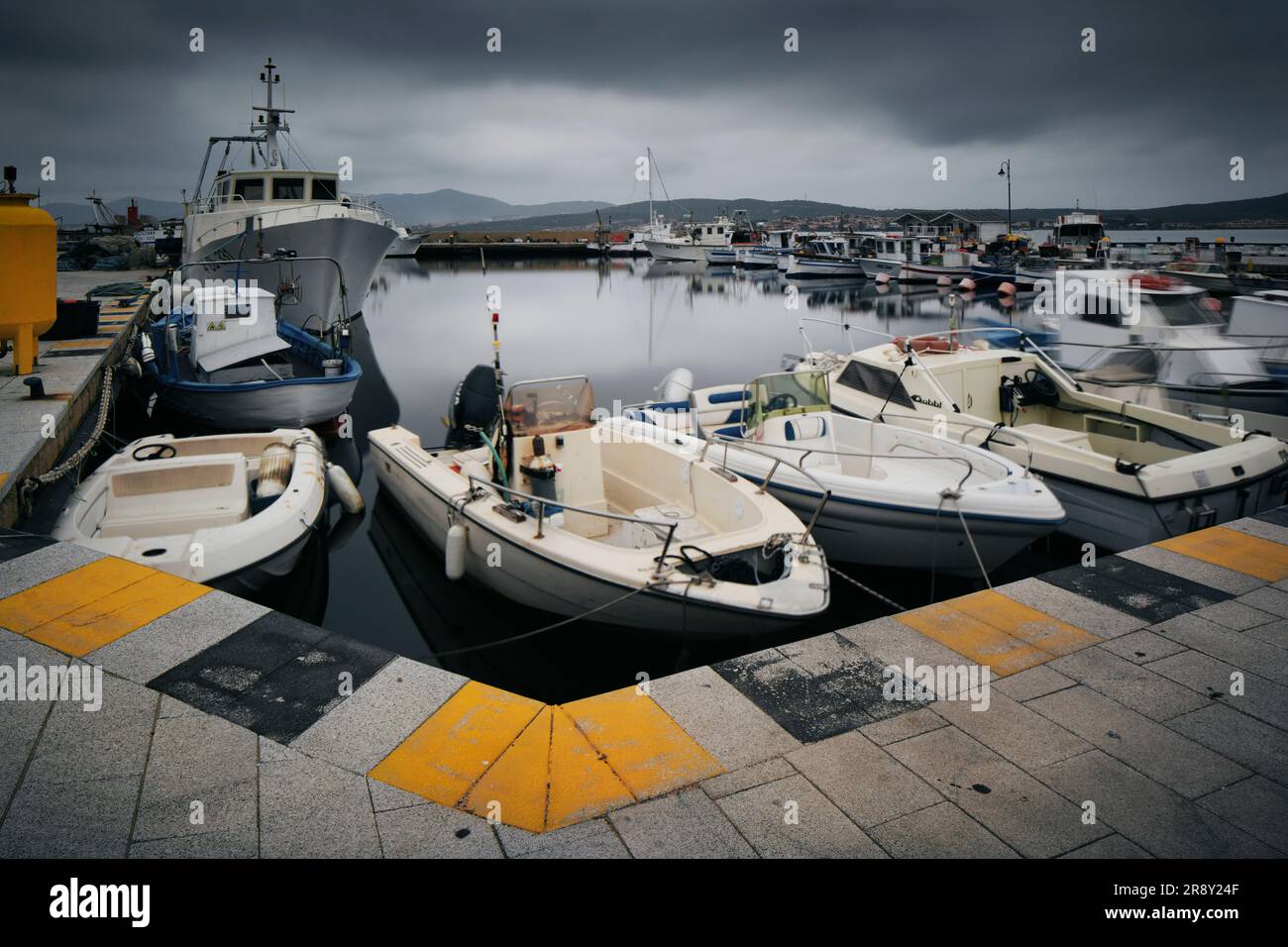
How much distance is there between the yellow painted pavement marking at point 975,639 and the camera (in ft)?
13.9

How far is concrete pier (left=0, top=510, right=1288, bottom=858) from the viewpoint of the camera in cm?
296

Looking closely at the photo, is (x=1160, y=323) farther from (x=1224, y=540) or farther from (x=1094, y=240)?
(x=1094, y=240)

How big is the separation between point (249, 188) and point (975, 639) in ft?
82.2

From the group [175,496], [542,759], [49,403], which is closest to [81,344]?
[49,403]

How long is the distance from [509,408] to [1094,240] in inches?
2424

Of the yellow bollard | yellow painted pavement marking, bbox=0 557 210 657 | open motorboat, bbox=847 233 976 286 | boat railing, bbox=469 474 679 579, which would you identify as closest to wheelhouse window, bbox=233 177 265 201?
the yellow bollard

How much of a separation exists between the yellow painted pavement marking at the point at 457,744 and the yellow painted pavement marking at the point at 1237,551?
4715mm

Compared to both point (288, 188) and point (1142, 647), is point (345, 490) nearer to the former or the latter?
point (1142, 647)

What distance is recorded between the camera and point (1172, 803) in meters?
3.16

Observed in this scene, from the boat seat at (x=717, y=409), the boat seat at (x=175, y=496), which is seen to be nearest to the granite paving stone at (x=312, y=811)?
the boat seat at (x=175, y=496)

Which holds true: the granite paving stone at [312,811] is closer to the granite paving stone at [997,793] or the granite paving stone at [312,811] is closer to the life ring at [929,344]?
the granite paving stone at [997,793]

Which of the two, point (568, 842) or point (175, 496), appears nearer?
point (568, 842)

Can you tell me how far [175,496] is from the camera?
816 cm
